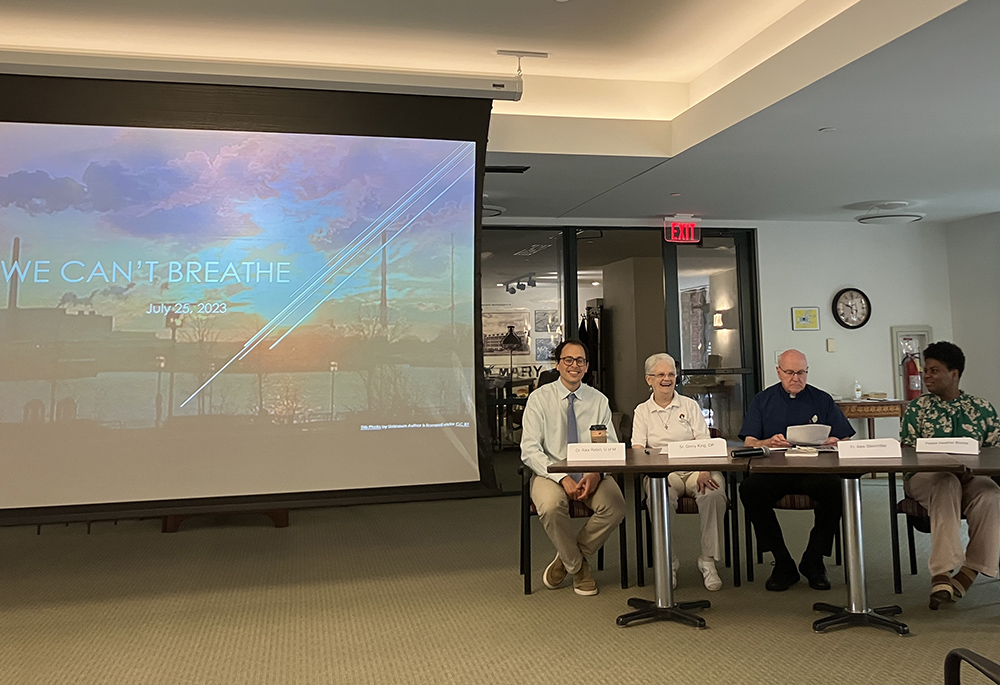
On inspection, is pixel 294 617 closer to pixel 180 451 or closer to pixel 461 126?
pixel 180 451

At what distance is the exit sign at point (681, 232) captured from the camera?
7.30m

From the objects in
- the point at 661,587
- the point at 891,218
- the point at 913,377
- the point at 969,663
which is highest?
the point at 891,218

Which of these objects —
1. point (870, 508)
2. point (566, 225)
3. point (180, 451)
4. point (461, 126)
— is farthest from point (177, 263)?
point (870, 508)

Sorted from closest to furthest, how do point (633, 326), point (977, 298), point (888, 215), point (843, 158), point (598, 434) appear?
1. point (598, 434)
2. point (843, 158)
3. point (888, 215)
4. point (977, 298)
5. point (633, 326)

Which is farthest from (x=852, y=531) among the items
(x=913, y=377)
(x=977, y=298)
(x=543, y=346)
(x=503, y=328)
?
(x=977, y=298)

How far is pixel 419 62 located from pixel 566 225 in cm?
290

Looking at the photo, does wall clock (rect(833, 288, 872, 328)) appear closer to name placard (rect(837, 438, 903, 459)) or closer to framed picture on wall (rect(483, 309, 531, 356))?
framed picture on wall (rect(483, 309, 531, 356))

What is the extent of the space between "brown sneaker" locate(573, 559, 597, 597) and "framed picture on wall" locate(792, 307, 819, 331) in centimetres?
452

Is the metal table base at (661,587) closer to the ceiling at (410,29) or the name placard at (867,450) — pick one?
the name placard at (867,450)

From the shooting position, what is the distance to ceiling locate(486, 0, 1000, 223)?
3.63 m

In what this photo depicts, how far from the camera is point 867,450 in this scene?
322 cm

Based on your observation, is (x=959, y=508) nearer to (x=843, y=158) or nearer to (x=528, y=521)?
(x=528, y=521)

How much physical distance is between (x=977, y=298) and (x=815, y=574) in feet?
16.2

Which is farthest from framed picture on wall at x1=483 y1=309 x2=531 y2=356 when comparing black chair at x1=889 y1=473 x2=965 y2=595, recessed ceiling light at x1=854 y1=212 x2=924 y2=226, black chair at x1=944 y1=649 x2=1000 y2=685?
black chair at x1=944 y1=649 x2=1000 y2=685
